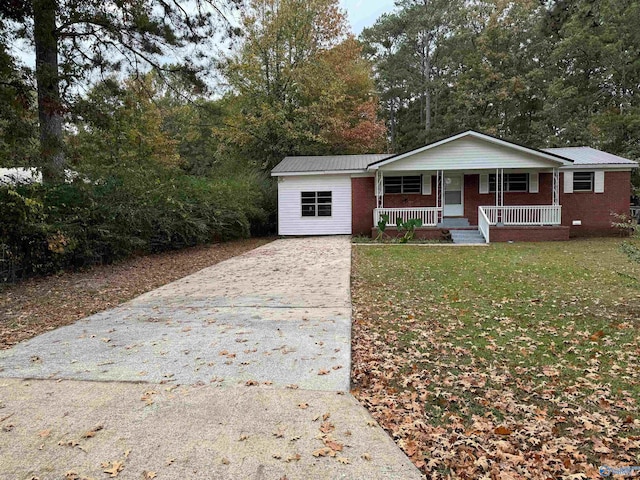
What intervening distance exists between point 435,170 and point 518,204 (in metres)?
3.98

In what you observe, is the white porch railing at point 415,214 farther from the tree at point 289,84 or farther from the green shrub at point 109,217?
the tree at point 289,84

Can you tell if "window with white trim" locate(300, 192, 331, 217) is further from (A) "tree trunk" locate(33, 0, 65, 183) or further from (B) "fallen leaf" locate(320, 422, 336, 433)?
(B) "fallen leaf" locate(320, 422, 336, 433)

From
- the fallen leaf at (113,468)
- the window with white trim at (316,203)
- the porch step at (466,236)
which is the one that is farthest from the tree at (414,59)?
the fallen leaf at (113,468)

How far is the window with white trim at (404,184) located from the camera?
57.7 ft

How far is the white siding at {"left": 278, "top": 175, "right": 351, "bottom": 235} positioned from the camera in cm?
1794

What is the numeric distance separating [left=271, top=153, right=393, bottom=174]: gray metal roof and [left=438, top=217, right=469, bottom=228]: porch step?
3.48m

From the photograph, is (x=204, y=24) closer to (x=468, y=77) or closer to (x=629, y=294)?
(x=629, y=294)

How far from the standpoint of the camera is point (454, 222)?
1673cm

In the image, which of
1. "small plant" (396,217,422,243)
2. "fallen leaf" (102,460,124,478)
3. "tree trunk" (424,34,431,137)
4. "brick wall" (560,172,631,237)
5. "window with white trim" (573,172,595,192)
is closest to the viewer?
"fallen leaf" (102,460,124,478)

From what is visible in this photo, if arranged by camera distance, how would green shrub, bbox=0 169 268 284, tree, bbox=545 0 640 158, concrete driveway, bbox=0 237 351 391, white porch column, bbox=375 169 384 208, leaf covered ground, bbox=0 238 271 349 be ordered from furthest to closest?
tree, bbox=545 0 640 158
white porch column, bbox=375 169 384 208
green shrub, bbox=0 169 268 284
leaf covered ground, bbox=0 238 271 349
concrete driveway, bbox=0 237 351 391

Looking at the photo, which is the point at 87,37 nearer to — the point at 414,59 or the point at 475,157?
the point at 475,157

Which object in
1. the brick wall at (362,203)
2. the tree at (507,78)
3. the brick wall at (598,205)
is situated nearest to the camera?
the brick wall at (598,205)

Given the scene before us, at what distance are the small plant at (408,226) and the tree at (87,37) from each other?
8736 millimetres

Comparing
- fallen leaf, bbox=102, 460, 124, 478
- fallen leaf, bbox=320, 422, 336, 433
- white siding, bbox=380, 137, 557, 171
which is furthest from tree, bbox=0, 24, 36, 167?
white siding, bbox=380, 137, 557, 171
